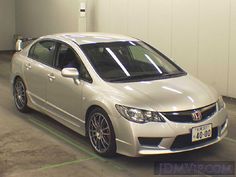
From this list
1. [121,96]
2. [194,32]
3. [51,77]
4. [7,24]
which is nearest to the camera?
[121,96]

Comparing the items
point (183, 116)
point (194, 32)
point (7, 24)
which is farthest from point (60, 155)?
point (7, 24)

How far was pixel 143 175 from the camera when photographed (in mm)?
4551

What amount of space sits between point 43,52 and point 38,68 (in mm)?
293

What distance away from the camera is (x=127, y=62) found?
5582 millimetres

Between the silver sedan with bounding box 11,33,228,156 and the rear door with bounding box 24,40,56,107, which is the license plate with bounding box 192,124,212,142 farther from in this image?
the rear door with bounding box 24,40,56,107

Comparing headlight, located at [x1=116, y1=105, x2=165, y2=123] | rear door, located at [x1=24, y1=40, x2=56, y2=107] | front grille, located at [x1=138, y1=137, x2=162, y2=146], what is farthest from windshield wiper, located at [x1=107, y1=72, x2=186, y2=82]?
rear door, located at [x1=24, y1=40, x2=56, y2=107]

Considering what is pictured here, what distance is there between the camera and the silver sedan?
4570 millimetres

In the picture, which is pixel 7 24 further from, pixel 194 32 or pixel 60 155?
pixel 60 155

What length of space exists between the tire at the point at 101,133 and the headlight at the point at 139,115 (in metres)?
0.27

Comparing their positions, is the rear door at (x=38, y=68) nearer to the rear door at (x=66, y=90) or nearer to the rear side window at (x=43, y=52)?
the rear side window at (x=43, y=52)

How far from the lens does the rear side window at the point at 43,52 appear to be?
6195 millimetres

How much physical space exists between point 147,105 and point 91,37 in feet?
6.10

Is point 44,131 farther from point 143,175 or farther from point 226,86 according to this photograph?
point 226,86

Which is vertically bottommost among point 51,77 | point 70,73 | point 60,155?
point 60,155
